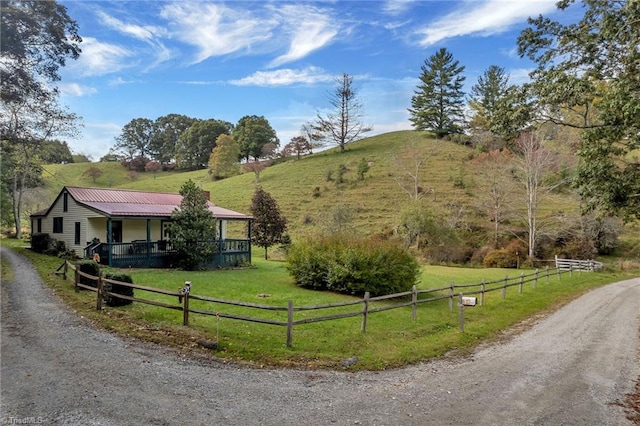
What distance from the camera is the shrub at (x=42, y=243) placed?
24.4 metres

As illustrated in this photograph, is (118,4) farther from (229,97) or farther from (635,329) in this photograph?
(635,329)

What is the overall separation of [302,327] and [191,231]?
12.7 m

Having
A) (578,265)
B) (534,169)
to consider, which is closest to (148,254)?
(578,265)

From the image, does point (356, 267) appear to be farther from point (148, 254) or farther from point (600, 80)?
point (148, 254)

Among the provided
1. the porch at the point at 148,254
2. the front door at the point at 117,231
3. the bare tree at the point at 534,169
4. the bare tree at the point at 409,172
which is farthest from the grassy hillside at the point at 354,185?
the front door at the point at 117,231

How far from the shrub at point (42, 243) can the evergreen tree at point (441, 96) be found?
66.4m

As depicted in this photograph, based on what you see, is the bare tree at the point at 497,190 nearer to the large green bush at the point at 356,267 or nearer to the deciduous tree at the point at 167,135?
the large green bush at the point at 356,267

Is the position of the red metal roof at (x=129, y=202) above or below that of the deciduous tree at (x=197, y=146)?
below

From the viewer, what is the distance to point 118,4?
43.5 ft

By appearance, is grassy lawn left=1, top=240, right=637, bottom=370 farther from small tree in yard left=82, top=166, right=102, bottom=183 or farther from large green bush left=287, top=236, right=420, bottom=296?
small tree in yard left=82, top=166, right=102, bottom=183

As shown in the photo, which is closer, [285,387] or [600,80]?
[285,387]

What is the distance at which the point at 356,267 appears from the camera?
15.6 metres

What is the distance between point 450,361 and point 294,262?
9.95 metres

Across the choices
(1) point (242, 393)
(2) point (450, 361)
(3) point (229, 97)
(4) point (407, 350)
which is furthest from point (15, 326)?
(3) point (229, 97)
